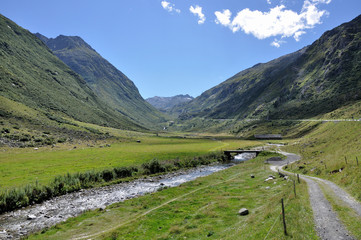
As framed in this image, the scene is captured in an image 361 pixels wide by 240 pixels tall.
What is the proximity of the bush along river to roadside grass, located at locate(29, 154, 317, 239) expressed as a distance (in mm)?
3652

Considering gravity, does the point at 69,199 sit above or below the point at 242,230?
below

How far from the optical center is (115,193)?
153ft

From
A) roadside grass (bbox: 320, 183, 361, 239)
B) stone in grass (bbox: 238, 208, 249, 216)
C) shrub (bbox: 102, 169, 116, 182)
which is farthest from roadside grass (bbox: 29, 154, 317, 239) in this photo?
shrub (bbox: 102, 169, 116, 182)

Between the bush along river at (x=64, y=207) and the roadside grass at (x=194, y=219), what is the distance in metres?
3.65

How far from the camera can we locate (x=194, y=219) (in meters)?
26.9

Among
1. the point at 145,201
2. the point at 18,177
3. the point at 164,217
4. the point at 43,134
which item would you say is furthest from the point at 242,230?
the point at 43,134

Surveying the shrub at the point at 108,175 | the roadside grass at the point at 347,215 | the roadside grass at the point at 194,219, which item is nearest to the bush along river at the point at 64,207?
the roadside grass at the point at 194,219

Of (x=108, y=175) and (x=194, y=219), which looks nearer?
(x=194, y=219)

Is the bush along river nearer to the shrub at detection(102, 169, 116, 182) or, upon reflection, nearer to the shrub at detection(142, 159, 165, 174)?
the shrub at detection(102, 169, 116, 182)

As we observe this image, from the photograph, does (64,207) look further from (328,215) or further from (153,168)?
(328,215)

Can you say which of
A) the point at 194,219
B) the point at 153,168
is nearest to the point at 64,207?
the point at 194,219

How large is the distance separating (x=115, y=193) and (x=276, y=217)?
37943 mm

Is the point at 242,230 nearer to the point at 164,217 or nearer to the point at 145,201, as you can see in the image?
the point at 164,217

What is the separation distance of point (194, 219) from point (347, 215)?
16.7 m
